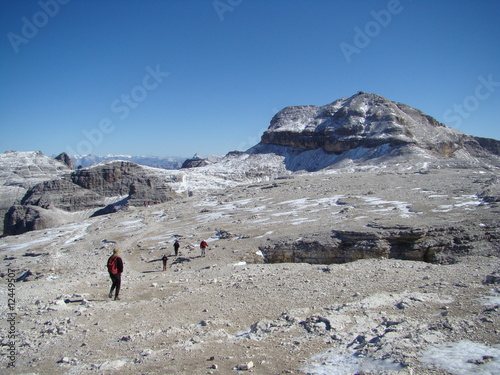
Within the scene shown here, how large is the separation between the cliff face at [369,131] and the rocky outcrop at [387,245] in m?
64.9

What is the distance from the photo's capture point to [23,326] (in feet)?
27.2

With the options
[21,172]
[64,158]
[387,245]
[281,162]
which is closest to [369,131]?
[281,162]

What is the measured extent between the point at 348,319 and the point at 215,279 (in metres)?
6.25

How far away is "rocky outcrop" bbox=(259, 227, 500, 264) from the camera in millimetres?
16359

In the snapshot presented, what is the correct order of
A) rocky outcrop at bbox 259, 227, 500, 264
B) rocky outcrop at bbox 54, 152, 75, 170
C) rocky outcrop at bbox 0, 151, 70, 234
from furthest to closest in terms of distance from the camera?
1. rocky outcrop at bbox 54, 152, 75, 170
2. rocky outcrop at bbox 0, 151, 70, 234
3. rocky outcrop at bbox 259, 227, 500, 264

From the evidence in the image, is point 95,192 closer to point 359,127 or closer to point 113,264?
point 359,127

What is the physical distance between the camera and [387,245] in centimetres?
1794

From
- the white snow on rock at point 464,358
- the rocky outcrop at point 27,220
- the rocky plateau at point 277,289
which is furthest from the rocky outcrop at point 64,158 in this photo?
the white snow on rock at point 464,358

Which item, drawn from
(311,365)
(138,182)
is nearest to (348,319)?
(311,365)

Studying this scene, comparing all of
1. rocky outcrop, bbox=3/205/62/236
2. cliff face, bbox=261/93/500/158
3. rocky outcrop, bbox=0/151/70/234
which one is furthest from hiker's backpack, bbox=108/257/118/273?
cliff face, bbox=261/93/500/158

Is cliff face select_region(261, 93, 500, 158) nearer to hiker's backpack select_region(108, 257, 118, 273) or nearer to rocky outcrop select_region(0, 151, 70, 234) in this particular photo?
rocky outcrop select_region(0, 151, 70, 234)

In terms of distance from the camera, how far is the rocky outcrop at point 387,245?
53.7ft

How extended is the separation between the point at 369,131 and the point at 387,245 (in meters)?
74.6

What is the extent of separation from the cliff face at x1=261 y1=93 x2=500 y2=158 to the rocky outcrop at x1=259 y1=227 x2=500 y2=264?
64.9 meters
